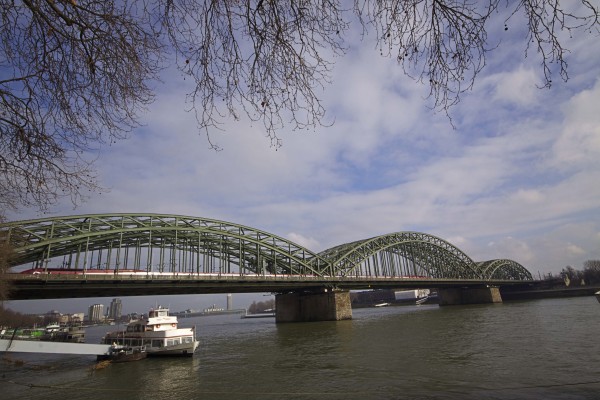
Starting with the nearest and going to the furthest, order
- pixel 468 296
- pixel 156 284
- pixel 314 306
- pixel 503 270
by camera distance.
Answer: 1. pixel 156 284
2. pixel 314 306
3. pixel 468 296
4. pixel 503 270

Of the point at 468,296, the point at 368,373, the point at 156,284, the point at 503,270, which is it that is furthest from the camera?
the point at 503,270

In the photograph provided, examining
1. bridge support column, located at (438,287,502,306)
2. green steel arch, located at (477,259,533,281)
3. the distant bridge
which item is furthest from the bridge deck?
green steel arch, located at (477,259,533,281)

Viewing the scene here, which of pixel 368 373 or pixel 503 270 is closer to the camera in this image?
pixel 368 373

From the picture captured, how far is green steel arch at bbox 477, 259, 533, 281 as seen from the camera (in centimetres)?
12525

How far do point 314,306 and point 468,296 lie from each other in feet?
194

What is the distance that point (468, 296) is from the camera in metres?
105

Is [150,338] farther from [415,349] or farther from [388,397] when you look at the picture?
[388,397]

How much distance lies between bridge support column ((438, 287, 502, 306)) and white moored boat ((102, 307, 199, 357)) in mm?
91270

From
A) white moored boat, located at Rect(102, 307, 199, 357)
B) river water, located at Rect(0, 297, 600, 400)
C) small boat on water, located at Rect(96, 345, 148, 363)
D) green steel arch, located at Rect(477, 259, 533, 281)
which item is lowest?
river water, located at Rect(0, 297, 600, 400)

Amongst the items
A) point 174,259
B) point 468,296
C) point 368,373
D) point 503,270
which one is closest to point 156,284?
point 174,259

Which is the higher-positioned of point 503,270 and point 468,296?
point 503,270

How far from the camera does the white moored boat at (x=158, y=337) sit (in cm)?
2800

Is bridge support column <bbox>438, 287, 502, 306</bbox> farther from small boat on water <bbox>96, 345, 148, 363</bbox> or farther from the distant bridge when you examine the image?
small boat on water <bbox>96, 345, 148, 363</bbox>

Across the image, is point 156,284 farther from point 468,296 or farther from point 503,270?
point 503,270
